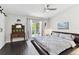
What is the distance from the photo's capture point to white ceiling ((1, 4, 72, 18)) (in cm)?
154

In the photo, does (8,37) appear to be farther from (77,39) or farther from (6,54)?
(77,39)

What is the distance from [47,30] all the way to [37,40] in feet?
0.86

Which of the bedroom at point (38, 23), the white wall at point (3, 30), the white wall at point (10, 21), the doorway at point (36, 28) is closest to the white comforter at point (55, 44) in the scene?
the bedroom at point (38, 23)

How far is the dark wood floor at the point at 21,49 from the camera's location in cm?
154

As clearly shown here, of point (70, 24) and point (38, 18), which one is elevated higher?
point (38, 18)

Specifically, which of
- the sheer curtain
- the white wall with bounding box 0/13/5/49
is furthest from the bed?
the white wall with bounding box 0/13/5/49

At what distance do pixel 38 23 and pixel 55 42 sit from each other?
0.46 metres

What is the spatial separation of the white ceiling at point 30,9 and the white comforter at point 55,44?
17.2 inches

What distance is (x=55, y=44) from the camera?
62.4 inches

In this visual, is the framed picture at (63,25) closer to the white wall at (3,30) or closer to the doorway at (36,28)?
the doorway at (36,28)

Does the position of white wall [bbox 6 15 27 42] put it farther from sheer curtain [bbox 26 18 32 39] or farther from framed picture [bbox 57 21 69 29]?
framed picture [bbox 57 21 69 29]

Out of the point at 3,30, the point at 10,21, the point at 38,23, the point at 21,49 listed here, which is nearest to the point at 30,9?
the point at 38,23

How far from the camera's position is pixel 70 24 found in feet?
5.33
